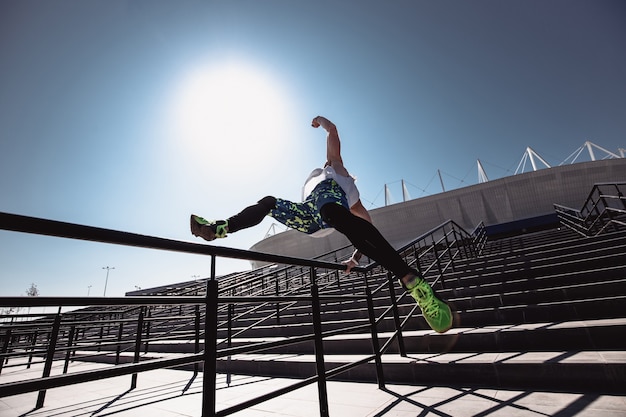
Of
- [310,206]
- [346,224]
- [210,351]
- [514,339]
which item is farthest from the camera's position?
[514,339]

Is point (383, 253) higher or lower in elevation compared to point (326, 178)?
lower

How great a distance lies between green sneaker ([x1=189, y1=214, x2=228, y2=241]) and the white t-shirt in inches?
28.8

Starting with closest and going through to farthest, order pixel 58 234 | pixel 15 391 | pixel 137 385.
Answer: pixel 15 391 → pixel 58 234 → pixel 137 385

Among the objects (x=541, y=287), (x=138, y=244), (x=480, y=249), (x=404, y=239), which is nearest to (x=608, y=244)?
(x=541, y=287)

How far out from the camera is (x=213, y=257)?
1363mm

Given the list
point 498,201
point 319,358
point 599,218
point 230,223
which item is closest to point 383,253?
point 319,358

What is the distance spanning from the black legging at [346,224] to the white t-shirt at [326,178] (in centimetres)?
25

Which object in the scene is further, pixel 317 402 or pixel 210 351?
pixel 317 402

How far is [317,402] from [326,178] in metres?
1.84

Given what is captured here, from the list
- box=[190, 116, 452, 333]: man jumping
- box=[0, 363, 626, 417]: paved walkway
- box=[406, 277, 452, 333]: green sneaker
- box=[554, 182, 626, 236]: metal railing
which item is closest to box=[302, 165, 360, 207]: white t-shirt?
box=[190, 116, 452, 333]: man jumping

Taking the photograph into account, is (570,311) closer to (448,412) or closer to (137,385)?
(448,412)

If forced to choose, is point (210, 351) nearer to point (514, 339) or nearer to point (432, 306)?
point (432, 306)

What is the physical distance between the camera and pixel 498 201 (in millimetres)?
28609

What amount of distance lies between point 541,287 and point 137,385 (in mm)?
5491
